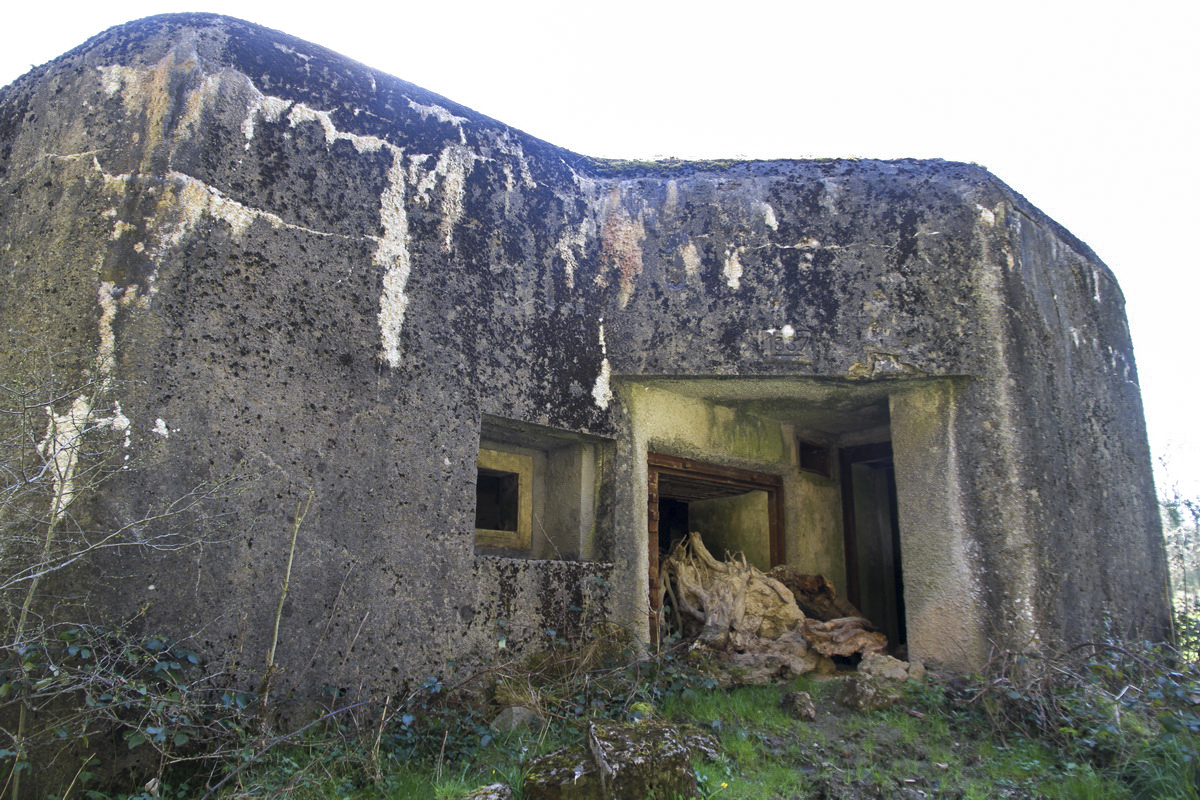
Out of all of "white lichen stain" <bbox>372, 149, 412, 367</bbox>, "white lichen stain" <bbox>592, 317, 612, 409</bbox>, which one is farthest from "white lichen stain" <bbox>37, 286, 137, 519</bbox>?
"white lichen stain" <bbox>592, 317, 612, 409</bbox>

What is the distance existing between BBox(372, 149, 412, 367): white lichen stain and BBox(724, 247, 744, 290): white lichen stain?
74.0 inches

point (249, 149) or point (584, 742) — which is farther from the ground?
point (249, 149)

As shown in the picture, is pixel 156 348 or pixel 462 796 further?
pixel 156 348

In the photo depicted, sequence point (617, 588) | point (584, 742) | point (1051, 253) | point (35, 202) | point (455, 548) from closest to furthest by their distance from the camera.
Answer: point (584, 742) < point (35, 202) < point (455, 548) < point (617, 588) < point (1051, 253)

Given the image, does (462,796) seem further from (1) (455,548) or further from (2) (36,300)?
(2) (36,300)

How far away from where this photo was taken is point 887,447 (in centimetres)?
606

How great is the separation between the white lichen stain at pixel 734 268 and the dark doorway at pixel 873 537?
2.07 m

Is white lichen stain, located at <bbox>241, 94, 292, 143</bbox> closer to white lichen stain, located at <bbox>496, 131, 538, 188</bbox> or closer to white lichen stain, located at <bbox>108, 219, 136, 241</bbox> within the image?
white lichen stain, located at <bbox>108, 219, 136, 241</bbox>

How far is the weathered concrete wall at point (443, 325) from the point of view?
3301 millimetres

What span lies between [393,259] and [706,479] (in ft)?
8.62

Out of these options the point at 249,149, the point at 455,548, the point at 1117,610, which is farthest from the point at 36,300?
the point at 1117,610

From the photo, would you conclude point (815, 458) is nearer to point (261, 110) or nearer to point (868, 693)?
point (868, 693)

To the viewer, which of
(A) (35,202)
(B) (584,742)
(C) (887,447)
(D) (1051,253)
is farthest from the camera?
(C) (887,447)

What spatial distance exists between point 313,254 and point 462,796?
2.38m
